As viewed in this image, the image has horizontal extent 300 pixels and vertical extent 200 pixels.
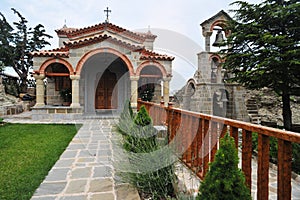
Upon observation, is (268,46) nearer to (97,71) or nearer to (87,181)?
(87,181)

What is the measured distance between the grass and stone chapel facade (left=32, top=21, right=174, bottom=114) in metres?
3.62

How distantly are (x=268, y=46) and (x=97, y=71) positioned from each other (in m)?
8.40

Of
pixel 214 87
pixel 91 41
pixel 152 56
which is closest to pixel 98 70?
pixel 91 41

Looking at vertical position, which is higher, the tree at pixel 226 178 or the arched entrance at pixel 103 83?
the arched entrance at pixel 103 83

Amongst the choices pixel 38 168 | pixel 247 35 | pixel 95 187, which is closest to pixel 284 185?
pixel 95 187

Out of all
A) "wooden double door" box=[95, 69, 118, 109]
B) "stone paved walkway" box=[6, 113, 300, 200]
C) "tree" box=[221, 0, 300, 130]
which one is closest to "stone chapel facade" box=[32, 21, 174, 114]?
"wooden double door" box=[95, 69, 118, 109]

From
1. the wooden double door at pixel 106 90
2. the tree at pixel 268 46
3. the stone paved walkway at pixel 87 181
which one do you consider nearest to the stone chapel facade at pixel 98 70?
the wooden double door at pixel 106 90

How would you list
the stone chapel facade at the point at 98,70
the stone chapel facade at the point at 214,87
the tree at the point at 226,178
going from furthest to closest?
the stone chapel facade at the point at 214,87
the stone chapel facade at the point at 98,70
the tree at the point at 226,178

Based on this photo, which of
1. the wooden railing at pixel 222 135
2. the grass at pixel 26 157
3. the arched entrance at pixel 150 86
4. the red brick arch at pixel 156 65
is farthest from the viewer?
the arched entrance at pixel 150 86

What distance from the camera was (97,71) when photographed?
39.4ft

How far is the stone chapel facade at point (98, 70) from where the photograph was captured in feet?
32.0

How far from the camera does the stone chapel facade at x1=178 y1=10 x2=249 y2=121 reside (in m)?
11.5

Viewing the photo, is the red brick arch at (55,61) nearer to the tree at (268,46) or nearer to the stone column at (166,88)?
the stone column at (166,88)

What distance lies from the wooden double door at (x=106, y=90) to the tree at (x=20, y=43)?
9568 millimetres
